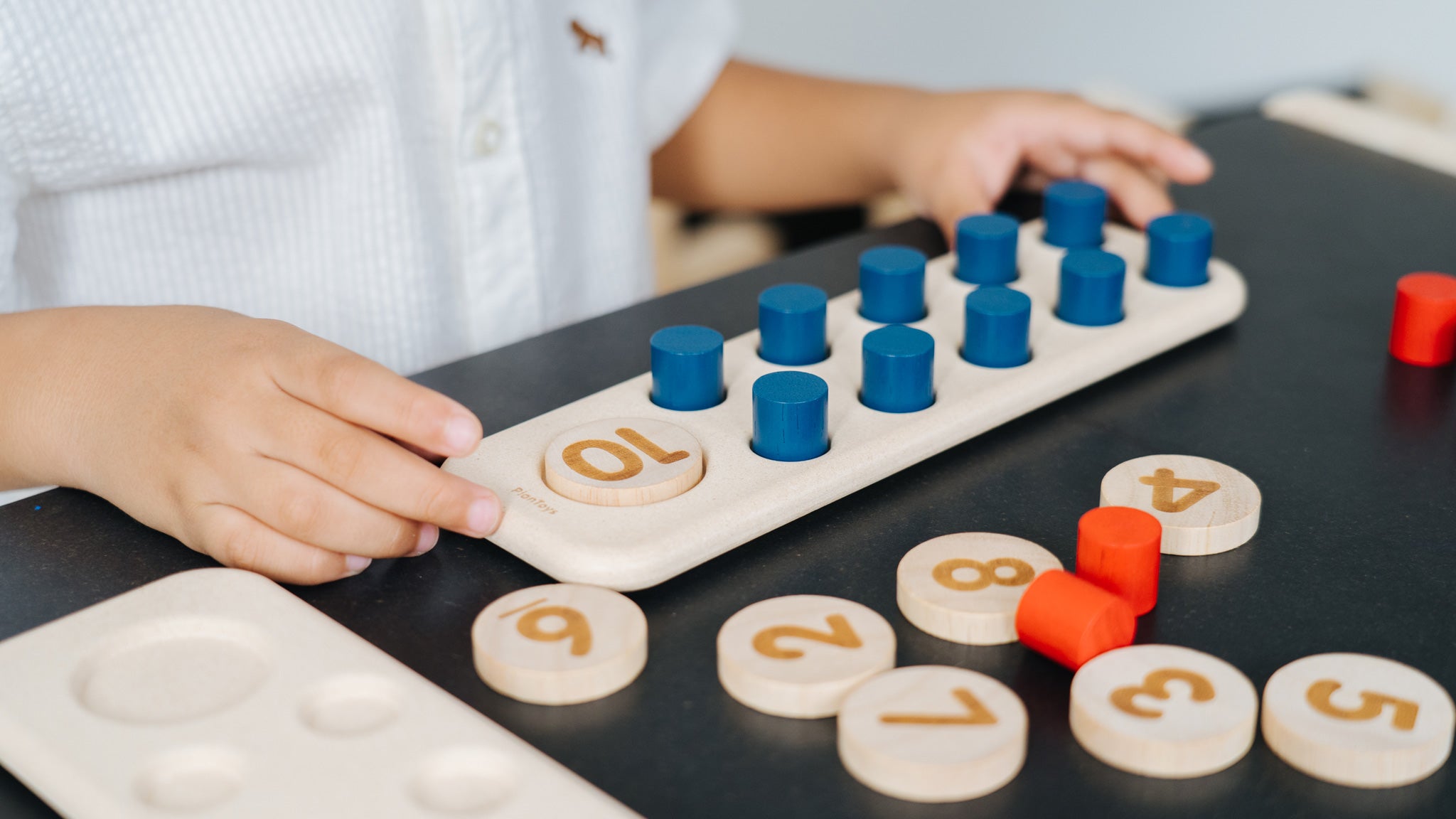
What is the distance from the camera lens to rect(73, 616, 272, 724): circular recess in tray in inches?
15.0

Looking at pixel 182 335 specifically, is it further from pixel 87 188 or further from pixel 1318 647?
pixel 1318 647

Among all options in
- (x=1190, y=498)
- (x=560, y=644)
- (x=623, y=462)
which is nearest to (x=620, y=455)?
(x=623, y=462)

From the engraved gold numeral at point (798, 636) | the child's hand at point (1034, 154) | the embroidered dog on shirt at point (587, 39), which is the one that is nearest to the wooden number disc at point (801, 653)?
the engraved gold numeral at point (798, 636)

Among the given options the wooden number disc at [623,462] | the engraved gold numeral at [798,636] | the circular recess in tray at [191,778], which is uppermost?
the wooden number disc at [623,462]

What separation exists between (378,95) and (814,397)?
0.38m

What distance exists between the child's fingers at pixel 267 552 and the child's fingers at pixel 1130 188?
51cm

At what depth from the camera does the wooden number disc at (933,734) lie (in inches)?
13.6

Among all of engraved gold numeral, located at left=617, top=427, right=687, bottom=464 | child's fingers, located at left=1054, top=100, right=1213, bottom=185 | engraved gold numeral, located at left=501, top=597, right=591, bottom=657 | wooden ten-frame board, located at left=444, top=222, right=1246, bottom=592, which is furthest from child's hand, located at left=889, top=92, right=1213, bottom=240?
engraved gold numeral, located at left=501, top=597, right=591, bottom=657

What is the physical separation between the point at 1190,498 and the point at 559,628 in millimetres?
233

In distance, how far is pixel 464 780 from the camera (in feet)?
1.16

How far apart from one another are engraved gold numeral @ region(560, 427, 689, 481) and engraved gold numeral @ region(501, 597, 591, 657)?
70 millimetres

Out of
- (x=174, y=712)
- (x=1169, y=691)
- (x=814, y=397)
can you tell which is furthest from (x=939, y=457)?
(x=174, y=712)

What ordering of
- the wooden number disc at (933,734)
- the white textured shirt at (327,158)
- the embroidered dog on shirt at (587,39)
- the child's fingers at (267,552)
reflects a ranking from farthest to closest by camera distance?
the embroidered dog on shirt at (587,39)
the white textured shirt at (327,158)
the child's fingers at (267,552)
the wooden number disc at (933,734)

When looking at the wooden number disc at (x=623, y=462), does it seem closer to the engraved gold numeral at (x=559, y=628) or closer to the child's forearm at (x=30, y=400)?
the engraved gold numeral at (x=559, y=628)
